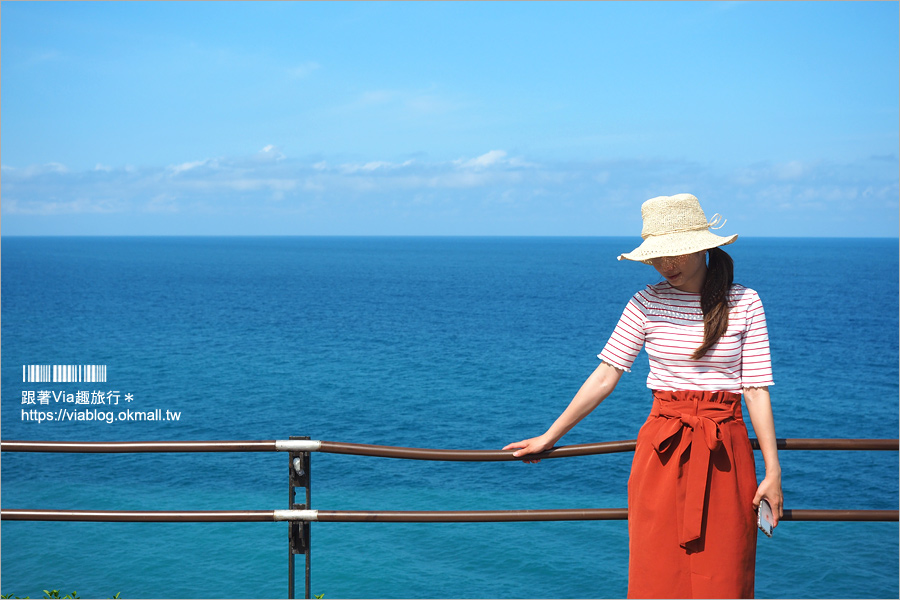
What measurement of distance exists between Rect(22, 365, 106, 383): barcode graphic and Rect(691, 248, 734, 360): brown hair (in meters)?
49.6

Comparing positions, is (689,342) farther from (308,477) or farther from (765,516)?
(308,477)

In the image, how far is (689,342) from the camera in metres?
2.63

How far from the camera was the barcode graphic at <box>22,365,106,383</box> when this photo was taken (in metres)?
47.5

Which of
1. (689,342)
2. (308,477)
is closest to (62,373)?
(308,477)

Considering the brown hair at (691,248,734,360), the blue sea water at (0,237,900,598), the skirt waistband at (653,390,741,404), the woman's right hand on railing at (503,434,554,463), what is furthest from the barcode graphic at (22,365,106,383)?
the brown hair at (691,248,734,360)

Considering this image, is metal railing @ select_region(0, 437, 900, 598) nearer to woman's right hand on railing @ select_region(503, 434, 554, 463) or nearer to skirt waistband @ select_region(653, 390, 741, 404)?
woman's right hand on railing @ select_region(503, 434, 554, 463)

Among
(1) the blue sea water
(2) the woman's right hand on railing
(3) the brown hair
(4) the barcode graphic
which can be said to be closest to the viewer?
(3) the brown hair

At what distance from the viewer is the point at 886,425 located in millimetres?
35281

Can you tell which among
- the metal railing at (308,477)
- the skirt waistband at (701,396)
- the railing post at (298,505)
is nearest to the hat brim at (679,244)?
the skirt waistband at (701,396)

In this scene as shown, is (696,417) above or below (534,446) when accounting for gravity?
above

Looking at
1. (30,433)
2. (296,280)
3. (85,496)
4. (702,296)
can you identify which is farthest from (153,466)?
(296,280)

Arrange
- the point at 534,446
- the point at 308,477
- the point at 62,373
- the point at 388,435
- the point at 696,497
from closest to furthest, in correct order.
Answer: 1. the point at 696,497
2. the point at 534,446
3. the point at 308,477
4. the point at 388,435
5. the point at 62,373

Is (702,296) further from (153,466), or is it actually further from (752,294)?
(153,466)

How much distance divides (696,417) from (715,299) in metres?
0.42
